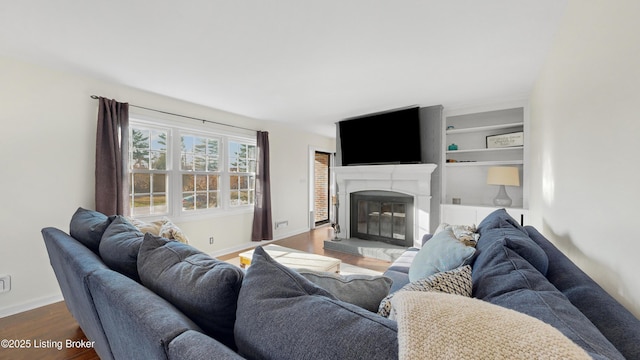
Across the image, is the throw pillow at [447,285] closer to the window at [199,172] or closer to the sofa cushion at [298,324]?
the sofa cushion at [298,324]

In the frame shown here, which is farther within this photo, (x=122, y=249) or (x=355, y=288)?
(x=122, y=249)

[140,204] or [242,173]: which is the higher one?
[242,173]

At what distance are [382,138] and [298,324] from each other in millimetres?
3716

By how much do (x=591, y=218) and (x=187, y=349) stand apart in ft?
5.47

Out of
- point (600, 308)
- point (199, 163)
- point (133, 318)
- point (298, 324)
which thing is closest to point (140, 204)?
point (199, 163)

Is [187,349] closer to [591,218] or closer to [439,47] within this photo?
[591,218]

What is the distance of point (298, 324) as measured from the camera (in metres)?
0.61

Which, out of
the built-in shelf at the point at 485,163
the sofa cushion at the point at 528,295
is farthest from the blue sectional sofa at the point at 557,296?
the built-in shelf at the point at 485,163

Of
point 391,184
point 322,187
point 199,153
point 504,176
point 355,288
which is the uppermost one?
point 199,153

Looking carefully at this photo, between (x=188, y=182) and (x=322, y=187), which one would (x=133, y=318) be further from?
(x=322, y=187)

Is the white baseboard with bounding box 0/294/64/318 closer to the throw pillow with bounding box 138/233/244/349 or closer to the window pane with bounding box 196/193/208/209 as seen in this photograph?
the window pane with bounding box 196/193/208/209

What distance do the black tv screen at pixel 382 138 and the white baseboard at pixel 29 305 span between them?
12.9 feet

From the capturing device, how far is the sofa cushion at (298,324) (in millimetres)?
525

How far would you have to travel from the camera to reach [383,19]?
68.1 inches
